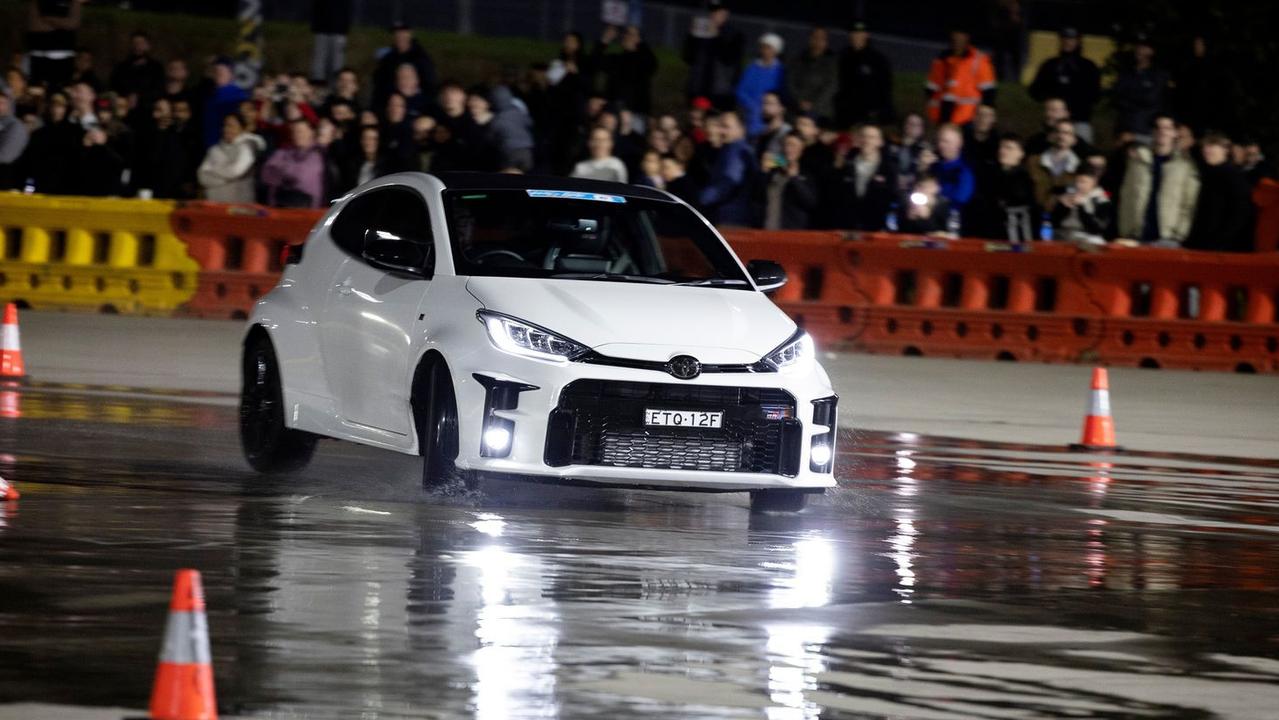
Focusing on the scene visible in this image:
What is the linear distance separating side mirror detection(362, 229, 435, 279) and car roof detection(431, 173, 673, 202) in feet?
1.95

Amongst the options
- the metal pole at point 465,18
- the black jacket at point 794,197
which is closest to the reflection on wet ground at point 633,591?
the black jacket at point 794,197

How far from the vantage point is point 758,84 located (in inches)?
1061

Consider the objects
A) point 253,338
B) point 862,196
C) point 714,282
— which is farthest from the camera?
point 862,196

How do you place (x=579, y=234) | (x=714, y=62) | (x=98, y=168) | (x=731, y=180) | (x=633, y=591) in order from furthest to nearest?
(x=714, y=62)
(x=98, y=168)
(x=731, y=180)
(x=579, y=234)
(x=633, y=591)

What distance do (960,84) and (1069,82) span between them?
1090mm

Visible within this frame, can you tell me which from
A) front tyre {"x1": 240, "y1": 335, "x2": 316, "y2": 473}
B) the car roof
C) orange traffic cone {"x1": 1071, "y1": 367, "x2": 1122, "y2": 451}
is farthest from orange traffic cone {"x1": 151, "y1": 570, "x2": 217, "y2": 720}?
orange traffic cone {"x1": 1071, "y1": 367, "x2": 1122, "y2": 451}

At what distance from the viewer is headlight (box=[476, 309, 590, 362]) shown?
12164 millimetres

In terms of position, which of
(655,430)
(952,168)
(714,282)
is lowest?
(655,430)

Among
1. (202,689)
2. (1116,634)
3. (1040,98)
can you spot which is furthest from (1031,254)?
(202,689)

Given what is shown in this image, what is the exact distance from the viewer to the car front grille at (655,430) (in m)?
12.1

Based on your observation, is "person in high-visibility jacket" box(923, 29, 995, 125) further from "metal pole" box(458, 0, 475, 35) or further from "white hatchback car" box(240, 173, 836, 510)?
"metal pole" box(458, 0, 475, 35)

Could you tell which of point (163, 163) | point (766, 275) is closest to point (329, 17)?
point (163, 163)

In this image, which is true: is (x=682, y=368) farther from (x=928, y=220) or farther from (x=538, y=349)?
(x=928, y=220)

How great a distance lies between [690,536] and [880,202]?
12.7 metres
